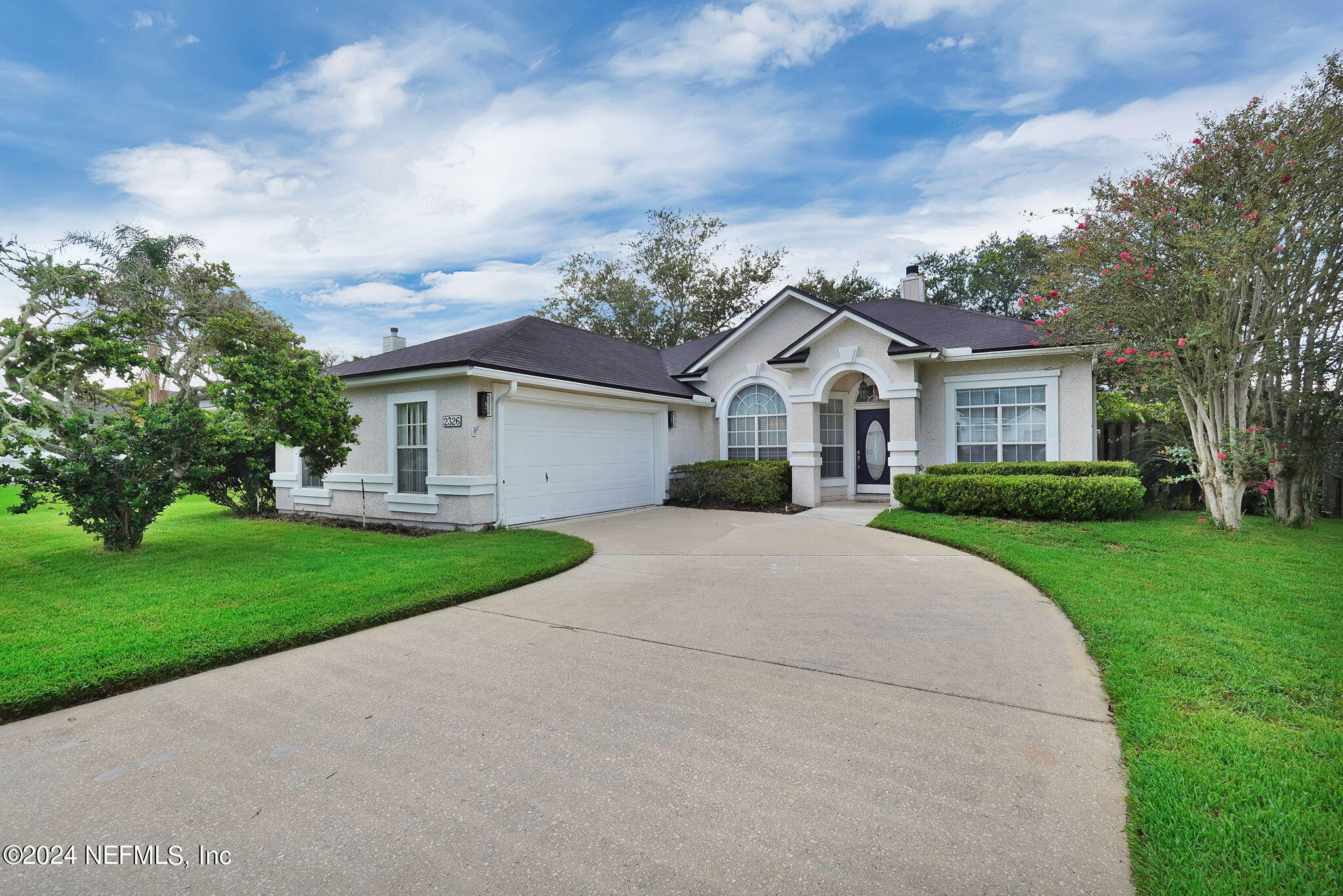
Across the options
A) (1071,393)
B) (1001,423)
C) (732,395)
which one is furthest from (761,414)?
(1071,393)

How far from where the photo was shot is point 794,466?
44.5ft

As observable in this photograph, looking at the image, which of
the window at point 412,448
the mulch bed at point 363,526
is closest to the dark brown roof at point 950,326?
the window at point 412,448

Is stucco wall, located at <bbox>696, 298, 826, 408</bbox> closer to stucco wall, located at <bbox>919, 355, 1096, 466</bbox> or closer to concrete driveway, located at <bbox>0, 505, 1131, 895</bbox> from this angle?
stucco wall, located at <bbox>919, 355, 1096, 466</bbox>

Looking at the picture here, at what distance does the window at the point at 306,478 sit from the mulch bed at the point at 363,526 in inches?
23.5

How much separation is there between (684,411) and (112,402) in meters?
10.6

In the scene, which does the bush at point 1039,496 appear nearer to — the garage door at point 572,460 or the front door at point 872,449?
the front door at point 872,449

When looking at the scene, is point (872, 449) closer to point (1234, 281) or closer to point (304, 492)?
point (1234, 281)

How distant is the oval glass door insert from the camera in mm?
14461

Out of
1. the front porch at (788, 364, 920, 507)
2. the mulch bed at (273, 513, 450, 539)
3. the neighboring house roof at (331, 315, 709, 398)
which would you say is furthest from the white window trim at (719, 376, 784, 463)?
the mulch bed at (273, 513, 450, 539)

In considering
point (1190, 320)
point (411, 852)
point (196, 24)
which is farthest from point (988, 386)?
point (196, 24)

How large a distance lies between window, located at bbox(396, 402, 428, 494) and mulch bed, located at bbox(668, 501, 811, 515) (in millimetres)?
5557

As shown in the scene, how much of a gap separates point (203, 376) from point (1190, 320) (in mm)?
15905

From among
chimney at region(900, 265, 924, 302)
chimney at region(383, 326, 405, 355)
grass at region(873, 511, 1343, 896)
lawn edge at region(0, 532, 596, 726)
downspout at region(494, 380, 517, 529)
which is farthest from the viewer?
chimney at region(900, 265, 924, 302)

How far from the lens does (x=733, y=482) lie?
44.7 ft
